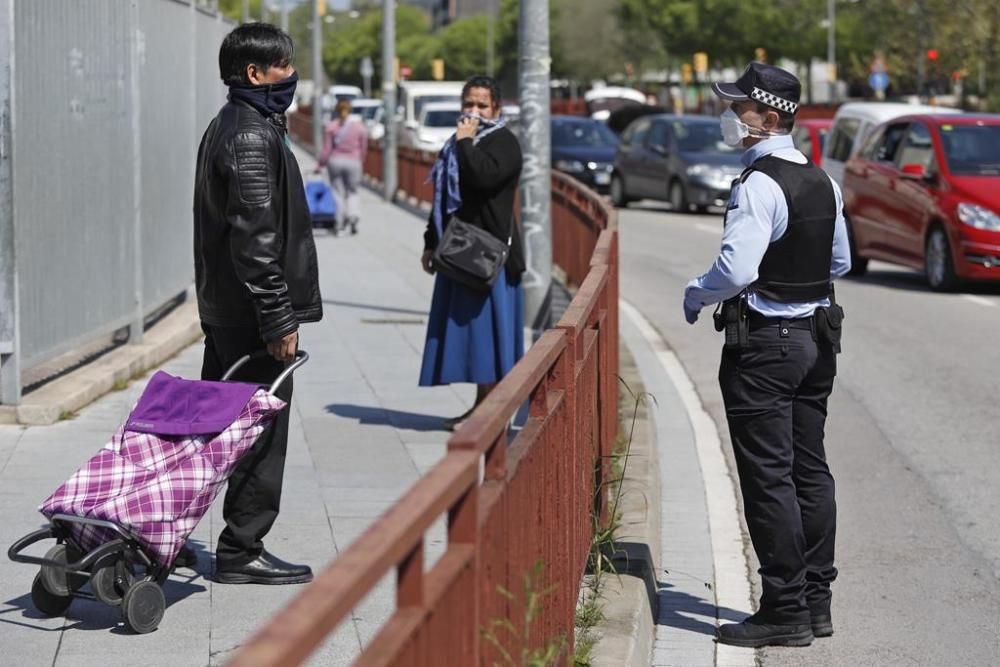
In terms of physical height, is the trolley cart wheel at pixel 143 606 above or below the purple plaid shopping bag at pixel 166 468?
below

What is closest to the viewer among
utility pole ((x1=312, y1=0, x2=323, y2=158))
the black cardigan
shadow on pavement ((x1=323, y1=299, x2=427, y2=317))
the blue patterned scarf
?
the black cardigan

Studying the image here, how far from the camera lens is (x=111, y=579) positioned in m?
5.26

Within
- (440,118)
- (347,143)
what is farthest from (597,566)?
(440,118)

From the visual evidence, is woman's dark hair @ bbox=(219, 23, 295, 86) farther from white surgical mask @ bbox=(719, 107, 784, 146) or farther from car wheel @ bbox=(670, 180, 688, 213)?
car wheel @ bbox=(670, 180, 688, 213)

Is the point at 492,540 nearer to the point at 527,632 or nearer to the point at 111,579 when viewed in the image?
the point at 527,632

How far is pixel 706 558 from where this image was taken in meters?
6.88

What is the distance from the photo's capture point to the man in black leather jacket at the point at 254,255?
5.61 m

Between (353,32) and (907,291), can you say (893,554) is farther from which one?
(353,32)

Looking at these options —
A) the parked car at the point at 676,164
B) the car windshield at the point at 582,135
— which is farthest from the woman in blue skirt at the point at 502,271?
the car windshield at the point at 582,135

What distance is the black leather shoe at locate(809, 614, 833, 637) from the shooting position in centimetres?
582

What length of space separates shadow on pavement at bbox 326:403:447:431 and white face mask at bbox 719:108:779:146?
12.3 ft

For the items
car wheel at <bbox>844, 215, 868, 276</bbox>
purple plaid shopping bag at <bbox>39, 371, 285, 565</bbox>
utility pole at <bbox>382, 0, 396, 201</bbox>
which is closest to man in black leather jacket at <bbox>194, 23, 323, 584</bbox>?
purple plaid shopping bag at <bbox>39, 371, 285, 565</bbox>

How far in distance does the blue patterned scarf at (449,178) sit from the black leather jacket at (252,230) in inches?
103

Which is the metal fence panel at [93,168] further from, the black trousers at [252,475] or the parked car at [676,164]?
the parked car at [676,164]
